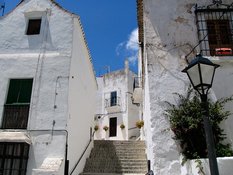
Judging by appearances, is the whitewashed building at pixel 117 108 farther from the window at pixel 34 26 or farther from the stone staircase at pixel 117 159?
the window at pixel 34 26

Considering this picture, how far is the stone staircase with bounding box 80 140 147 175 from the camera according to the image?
35.0 ft

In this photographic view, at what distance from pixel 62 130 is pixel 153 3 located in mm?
5801

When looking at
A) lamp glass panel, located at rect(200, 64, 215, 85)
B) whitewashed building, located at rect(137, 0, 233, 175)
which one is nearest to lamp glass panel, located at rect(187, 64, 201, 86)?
lamp glass panel, located at rect(200, 64, 215, 85)

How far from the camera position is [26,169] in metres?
8.42

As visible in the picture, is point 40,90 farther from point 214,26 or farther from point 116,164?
point 214,26

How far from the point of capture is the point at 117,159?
1152 centimetres

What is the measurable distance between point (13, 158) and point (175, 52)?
262 inches

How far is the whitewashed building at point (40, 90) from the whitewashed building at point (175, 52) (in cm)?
303

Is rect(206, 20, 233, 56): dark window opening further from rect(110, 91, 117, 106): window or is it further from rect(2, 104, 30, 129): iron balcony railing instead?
rect(110, 91, 117, 106): window

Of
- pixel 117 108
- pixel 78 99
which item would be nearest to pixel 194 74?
pixel 78 99

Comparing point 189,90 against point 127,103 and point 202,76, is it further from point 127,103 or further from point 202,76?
point 127,103

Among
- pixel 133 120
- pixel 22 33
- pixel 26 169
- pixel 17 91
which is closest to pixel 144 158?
pixel 26 169

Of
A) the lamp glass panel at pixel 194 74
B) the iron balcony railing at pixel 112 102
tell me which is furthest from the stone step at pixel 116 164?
the iron balcony railing at pixel 112 102

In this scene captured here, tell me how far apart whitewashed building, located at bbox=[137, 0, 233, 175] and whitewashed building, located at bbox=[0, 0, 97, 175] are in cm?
303
